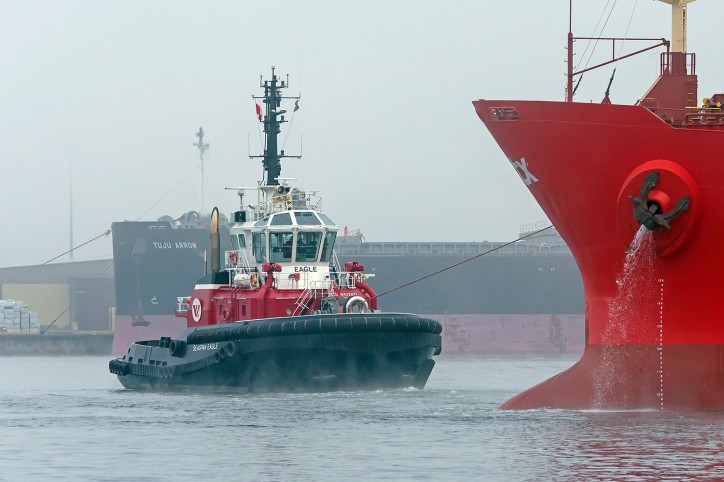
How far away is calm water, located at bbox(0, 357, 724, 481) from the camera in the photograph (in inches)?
693

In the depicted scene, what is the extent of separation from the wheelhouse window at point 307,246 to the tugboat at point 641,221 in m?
12.3

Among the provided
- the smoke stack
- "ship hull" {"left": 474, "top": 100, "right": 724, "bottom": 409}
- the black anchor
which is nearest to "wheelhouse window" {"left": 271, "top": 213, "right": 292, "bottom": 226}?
the smoke stack

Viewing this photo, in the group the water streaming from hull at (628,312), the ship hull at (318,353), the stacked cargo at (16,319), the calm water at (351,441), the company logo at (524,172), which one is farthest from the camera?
the stacked cargo at (16,319)

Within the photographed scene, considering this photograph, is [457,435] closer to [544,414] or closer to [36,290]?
[544,414]

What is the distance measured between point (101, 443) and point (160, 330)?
4585 centimetres

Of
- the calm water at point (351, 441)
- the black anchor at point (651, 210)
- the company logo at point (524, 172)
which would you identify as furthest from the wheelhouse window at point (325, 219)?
the black anchor at point (651, 210)

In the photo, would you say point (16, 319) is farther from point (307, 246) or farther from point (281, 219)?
point (307, 246)

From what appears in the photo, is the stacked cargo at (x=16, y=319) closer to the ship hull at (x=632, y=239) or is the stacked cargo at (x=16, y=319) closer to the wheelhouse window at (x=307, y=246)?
the wheelhouse window at (x=307, y=246)

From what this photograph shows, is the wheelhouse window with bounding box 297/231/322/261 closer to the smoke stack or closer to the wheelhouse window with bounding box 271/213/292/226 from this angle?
the wheelhouse window with bounding box 271/213/292/226

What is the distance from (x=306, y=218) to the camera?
33.5 metres

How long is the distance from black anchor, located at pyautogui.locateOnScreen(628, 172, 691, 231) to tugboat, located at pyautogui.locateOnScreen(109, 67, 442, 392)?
11078 millimetres

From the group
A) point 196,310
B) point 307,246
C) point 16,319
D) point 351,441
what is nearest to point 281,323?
point 307,246

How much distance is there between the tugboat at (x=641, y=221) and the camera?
774 inches

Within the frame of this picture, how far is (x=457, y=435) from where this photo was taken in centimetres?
2111
